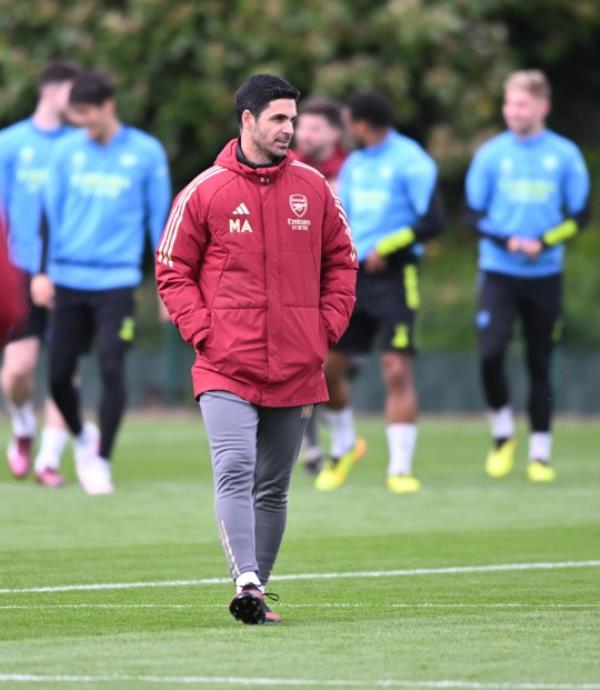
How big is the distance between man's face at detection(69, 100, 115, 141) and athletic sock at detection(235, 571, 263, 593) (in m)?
6.62

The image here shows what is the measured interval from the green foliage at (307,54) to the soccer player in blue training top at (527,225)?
400 inches

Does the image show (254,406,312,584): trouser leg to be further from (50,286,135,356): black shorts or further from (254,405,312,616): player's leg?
(50,286,135,356): black shorts

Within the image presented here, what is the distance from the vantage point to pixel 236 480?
7.84 metres

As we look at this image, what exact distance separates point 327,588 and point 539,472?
243 inches

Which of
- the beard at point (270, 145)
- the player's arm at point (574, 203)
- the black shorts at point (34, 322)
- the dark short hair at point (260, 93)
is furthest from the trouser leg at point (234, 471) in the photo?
the player's arm at point (574, 203)

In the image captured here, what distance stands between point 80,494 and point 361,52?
14.2 meters

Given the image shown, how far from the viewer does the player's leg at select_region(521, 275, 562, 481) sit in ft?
49.1

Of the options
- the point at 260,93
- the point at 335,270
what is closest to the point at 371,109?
the point at 335,270

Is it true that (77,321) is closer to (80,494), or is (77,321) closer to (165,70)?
(80,494)

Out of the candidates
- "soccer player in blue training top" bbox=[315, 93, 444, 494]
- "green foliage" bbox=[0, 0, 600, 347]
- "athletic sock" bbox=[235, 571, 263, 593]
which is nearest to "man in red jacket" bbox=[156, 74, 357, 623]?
"athletic sock" bbox=[235, 571, 263, 593]

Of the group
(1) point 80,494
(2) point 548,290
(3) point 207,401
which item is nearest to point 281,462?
(3) point 207,401

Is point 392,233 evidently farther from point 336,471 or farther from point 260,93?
point 260,93

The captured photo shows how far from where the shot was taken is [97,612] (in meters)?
8.09

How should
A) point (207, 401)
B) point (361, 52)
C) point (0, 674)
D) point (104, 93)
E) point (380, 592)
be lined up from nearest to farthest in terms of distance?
point (0, 674) < point (207, 401) < point (380, 592) < point (104, 93) < point (361, 52)
